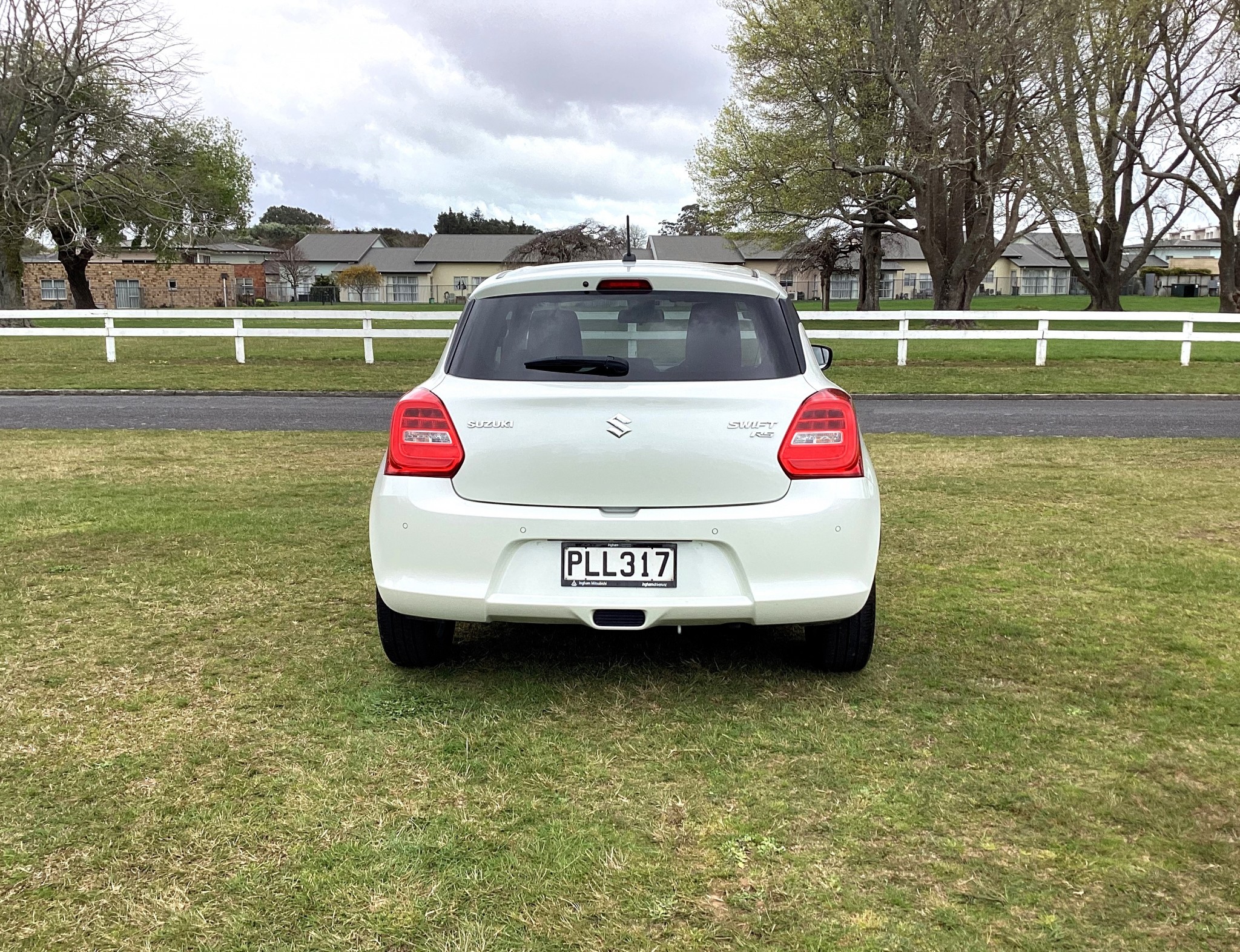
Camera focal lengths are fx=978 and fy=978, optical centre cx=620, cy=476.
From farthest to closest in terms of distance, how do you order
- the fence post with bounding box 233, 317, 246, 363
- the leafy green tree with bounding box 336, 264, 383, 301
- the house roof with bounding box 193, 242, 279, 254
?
the house roof with bounding box 193, 242, 279, 254 → the leafy green tree with bounding box 336, 264, 383, 301 → the fence post with bounding box 233, 317, 246, 363

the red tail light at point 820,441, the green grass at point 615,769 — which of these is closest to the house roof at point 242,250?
the green grass at point 615,769

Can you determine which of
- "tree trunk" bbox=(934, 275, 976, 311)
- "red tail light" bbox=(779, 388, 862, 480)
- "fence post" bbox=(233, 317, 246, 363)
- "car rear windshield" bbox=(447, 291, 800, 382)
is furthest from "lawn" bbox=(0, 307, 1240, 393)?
"red tail light" bbox=(779, 388, 862, 480)

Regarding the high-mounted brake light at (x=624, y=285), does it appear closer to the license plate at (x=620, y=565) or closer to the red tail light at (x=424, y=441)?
the red tail light at (x=424, y=441)

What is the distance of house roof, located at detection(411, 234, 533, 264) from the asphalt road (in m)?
81.9

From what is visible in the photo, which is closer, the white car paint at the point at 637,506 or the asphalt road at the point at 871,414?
the white car paint at the point at 637,506

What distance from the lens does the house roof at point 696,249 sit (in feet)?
285

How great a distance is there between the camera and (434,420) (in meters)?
3.59

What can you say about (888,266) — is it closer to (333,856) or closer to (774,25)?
(774,25)

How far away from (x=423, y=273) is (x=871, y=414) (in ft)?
284

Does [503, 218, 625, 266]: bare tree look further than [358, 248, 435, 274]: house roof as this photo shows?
No

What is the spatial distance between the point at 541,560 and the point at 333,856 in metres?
1.22

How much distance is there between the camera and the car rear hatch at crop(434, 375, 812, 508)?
3.44 metres

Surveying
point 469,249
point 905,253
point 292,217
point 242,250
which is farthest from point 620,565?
point 292,217

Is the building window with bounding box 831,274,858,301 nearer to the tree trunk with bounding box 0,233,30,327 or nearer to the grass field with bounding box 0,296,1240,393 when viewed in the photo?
the grass field with bounding box 0,296,1240,393
